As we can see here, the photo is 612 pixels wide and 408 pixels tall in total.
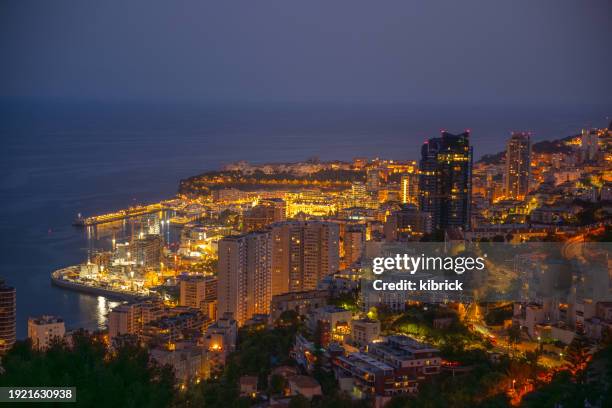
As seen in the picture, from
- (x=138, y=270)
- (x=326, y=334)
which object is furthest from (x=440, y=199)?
(x=326, y=334)

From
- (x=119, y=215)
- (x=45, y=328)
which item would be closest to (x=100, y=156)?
(x=119, y=215)

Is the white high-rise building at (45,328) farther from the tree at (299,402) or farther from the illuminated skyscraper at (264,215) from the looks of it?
the illuminated skyscraper at (264,215)

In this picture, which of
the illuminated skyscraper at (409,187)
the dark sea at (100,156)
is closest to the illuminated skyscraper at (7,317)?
the dark sea at (100,156)

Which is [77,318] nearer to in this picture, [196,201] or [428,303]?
[428,303]

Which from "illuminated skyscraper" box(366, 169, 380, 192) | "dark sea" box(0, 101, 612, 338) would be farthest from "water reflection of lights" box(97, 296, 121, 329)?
"illuminated skyscraper" box(366, 169, 380, 192)

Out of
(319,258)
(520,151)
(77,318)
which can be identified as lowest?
(77,318)

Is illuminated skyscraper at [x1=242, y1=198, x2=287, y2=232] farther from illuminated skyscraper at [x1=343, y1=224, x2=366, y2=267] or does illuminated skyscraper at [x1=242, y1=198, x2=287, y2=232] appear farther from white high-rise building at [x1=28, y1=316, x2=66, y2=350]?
white high-rise building at [x1=28, y1=316, x2=66, y2=350]

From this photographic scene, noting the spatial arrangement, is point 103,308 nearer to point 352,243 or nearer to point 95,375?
point 352,243
